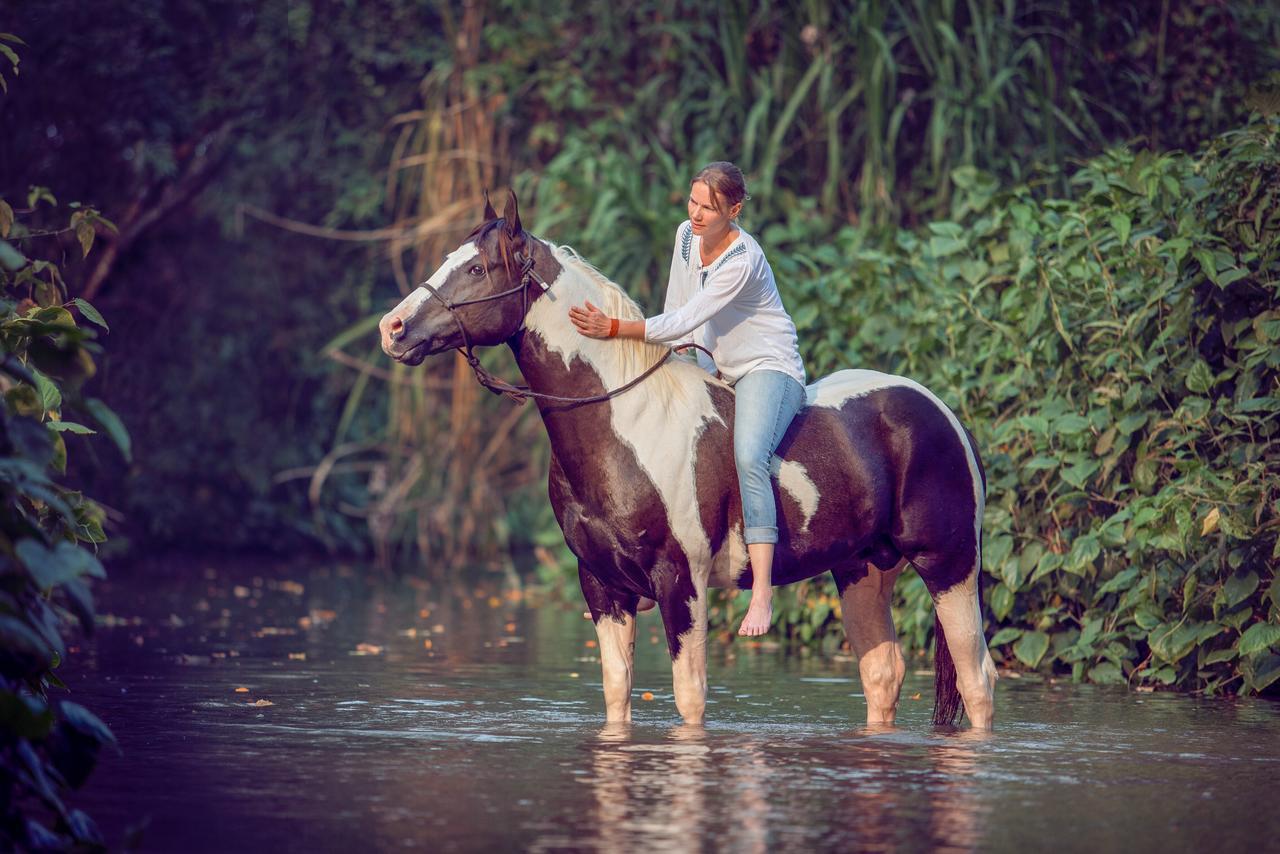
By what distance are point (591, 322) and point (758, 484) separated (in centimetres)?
95

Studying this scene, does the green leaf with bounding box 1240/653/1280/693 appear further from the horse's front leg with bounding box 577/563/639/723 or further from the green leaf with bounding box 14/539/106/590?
the green leaf with bounding box 14/539/106/590

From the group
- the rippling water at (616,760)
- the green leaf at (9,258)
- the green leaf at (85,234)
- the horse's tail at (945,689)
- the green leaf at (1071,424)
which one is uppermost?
the green leaf at (85,234)

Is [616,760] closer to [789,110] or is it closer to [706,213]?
[706,213]

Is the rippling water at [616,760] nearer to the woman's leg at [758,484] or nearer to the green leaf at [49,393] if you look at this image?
the woman's leg at [758,484]

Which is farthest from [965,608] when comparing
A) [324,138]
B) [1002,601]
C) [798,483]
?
[324,138]

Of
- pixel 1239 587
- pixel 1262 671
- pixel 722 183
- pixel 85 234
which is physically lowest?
pixel 1262 671

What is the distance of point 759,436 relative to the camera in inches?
284

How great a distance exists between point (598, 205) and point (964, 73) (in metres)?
2.78

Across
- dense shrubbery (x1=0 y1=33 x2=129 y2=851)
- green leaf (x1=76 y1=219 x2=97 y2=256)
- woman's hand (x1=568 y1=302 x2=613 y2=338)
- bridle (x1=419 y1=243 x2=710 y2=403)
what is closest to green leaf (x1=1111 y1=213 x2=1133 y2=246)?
bridle (x1=419 y1=243 x2=710 y2=403)

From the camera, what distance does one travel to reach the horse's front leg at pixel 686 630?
7.21m

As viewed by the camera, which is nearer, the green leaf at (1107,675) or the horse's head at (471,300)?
the horse's head at (471,300)

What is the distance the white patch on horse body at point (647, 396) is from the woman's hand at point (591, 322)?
45mm

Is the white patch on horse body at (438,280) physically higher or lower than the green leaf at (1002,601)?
higher

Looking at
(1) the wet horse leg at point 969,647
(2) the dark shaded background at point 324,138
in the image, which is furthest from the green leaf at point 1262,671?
(2) the dark shaded background at point 324,138
